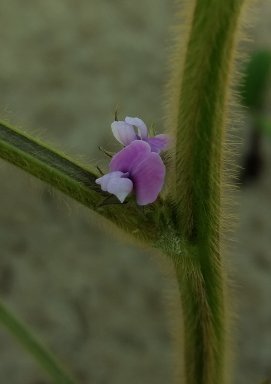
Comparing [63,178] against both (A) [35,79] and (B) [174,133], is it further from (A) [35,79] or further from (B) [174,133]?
(A) [35,79]

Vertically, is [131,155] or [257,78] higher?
[131,155]

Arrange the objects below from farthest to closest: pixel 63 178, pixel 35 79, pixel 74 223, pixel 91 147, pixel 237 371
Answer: pixel 35 79
pixel 91 147
pixel 74 223
pixel 237 371
pixel 63 178

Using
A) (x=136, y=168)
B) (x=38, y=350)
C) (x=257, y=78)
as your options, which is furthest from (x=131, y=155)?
(x=257, y=78)

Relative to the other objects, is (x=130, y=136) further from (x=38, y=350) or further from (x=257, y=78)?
(x=257, y=78)

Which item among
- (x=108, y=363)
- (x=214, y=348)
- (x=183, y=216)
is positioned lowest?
(x=108, y=363)

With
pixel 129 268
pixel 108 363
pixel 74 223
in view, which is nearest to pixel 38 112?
pixel 74 223

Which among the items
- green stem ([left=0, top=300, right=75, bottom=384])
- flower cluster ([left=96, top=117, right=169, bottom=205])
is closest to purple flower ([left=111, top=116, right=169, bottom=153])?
flower cluster ([left=96, top=117, right=169, bottom=205])

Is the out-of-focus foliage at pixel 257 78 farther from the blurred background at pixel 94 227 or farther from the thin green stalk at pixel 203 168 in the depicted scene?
the thin green stalk at pixel 203 168

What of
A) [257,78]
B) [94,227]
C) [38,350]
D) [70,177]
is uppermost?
[70,177]
